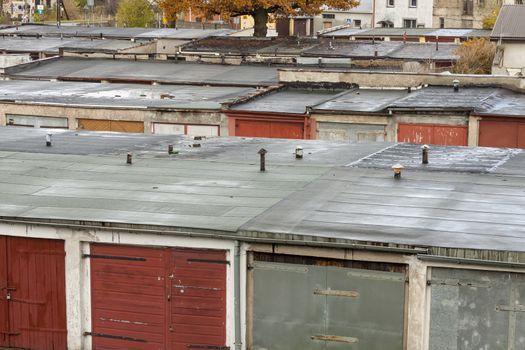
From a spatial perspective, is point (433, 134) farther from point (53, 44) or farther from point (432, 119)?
point (53, 44)

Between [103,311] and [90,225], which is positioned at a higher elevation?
[90,225]

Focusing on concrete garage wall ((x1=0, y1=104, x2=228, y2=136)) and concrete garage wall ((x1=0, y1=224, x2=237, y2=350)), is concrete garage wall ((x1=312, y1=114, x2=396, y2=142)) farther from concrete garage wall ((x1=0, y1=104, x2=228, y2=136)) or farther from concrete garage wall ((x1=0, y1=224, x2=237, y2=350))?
concrete garage wall ((x1=0, y1=224, x2=237, y2=350))

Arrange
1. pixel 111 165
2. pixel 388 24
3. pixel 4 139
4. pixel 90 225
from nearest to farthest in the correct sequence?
pixel 90 225, pixel 111 165, pixel 4 139, pixel 388 24

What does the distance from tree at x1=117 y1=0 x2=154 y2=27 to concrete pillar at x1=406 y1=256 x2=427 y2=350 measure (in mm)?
87459

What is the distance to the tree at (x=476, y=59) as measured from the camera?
4844 centimetres

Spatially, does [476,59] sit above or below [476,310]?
above

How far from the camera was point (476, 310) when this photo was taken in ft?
56.6

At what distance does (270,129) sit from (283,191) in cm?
1524

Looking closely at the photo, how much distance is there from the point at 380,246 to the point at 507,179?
19.7 ft

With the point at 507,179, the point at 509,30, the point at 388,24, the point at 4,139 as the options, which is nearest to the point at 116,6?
the point at 388,24

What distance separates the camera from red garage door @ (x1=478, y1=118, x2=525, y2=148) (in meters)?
33.0

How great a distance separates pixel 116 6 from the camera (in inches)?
5133

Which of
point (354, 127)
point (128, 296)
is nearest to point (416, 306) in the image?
point (128, 296)

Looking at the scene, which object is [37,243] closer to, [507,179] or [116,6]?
[507,179]
